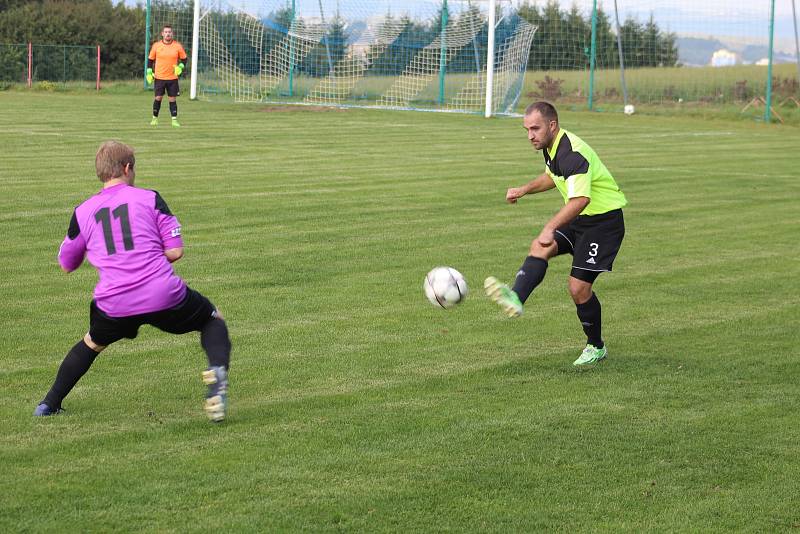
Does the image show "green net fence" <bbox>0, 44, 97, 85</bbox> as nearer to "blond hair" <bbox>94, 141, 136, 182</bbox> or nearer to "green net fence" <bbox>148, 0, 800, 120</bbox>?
"green net fence" <bbox>148, 0, 800, 120</bbox>

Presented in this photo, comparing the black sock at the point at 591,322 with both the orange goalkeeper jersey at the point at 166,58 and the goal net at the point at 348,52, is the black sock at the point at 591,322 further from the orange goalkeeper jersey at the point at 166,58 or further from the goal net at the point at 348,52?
the goal net at the point at 348,52

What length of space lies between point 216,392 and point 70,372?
80 centimetres

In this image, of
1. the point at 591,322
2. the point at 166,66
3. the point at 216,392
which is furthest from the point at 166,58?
the point at 216,392

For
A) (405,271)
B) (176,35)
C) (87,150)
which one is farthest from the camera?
(176,35)

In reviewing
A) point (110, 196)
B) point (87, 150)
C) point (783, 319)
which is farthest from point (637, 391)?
point (87, 150)

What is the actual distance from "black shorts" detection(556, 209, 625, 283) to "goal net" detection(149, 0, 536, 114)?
28.4 m

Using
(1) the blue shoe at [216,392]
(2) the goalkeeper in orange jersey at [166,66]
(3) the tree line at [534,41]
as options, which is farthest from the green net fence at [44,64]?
(1) the blue shoe at [216,392]

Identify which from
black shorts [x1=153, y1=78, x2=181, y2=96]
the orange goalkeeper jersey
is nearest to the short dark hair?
black shorts [x1=153, y1=78, x2=181, y2=96]

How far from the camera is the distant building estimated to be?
41969 millimetres

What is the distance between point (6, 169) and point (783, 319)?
11.5 m

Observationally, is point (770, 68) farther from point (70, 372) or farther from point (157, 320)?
→ point (70, 372)

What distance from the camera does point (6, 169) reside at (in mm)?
17031

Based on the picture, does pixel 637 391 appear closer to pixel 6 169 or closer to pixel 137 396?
pixel 137 396

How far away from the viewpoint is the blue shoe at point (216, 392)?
20.5 feet
